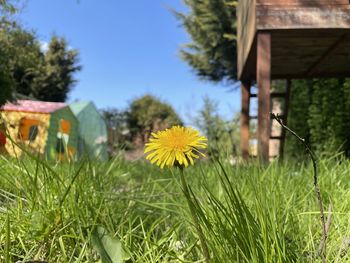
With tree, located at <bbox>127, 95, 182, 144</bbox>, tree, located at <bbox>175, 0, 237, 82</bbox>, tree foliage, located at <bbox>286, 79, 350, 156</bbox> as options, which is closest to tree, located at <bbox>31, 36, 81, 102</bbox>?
tree, located at <bbox>127, 95, 182, 144</bbox>

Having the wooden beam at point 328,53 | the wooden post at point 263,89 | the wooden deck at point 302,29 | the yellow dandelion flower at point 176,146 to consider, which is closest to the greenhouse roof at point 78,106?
the wooden beam at point 328,53

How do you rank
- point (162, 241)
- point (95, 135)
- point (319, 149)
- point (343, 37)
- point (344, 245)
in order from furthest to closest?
point (95, 135)
point (319, 149)
point (343, 37)
point (162, 241)
point (344, 245)

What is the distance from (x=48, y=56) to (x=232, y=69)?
1232cm

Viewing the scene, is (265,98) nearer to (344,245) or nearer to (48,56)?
(344,245)

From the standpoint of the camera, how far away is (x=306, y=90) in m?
8.04

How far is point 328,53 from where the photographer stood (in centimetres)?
514

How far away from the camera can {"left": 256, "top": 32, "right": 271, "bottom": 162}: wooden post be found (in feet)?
12.8

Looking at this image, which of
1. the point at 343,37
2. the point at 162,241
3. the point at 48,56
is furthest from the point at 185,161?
the point at 48,56

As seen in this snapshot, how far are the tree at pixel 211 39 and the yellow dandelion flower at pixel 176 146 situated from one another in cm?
1445

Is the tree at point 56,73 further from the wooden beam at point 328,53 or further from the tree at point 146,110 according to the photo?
the wooden beam at point 328,53

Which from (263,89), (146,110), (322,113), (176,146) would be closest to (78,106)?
(146,110)

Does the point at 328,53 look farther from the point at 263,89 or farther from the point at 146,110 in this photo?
the point at 146,110

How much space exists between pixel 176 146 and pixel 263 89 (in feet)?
10.9

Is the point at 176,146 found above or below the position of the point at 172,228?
above
